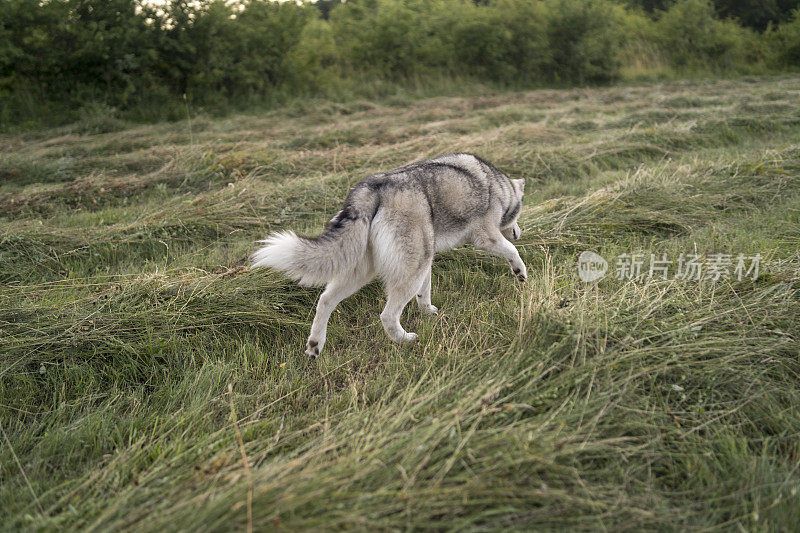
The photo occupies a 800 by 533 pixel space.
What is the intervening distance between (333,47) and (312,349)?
44.1 ft

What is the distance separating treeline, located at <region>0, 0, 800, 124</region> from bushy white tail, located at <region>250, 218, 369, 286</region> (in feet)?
34.4

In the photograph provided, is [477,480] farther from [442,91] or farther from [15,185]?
[442,91]

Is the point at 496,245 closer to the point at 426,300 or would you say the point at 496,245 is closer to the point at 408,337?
the point at 426,300

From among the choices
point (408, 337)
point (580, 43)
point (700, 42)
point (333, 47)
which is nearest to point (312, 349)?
point (408, 337)

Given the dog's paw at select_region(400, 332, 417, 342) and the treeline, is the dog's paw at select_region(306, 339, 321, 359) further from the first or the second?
the treeline

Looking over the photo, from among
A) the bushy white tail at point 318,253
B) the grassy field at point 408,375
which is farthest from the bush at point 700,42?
the bushy white tail at point 318,253

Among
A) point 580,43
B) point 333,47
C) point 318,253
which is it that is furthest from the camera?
point 580,43

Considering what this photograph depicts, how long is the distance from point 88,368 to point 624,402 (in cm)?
294

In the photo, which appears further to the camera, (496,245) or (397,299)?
(496,245)

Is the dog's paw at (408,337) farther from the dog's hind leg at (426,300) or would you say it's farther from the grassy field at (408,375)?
A: the dog's hind leg at (426,300)

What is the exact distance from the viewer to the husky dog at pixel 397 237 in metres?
2.80

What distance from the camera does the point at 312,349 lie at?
331cm

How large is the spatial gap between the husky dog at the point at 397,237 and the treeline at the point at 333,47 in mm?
10175

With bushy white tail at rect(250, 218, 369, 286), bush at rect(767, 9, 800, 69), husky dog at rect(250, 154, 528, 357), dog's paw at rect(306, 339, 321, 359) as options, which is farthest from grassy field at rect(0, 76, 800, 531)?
bush at rect(767, 9, 800, 69)
